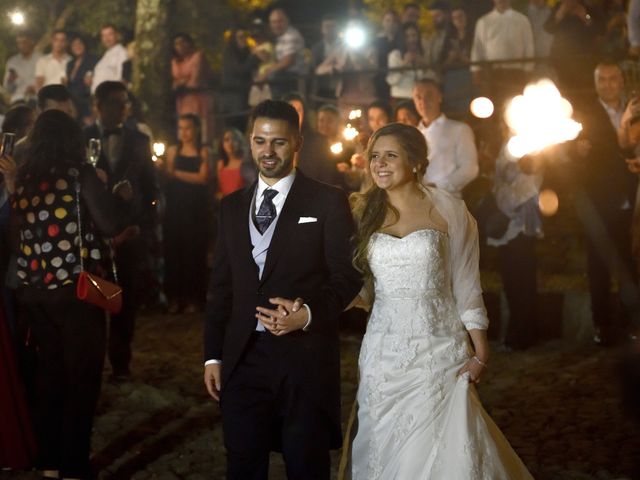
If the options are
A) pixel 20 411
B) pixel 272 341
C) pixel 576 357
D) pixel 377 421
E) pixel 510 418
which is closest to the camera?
pixel 272 341

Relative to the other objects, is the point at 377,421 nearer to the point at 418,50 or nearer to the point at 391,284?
the point at 391,284

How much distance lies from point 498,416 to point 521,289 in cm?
280

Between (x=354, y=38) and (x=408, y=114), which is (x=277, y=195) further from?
(x=354, y=38)

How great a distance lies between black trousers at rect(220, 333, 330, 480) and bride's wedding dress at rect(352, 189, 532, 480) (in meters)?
0.52

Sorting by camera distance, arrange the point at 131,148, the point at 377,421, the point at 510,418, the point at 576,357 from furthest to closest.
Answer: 1. the point at 576,357
2. the point at 131,148
3. the point at 510,418
4. the point at 377,421

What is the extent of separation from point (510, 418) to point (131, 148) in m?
3.80

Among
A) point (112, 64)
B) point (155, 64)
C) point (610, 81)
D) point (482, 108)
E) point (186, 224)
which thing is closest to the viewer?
point (610, 81)

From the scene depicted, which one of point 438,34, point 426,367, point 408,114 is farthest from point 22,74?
point 426,367

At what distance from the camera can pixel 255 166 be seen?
12180 millimetres

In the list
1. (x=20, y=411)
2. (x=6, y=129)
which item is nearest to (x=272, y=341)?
(x=20, y=411)

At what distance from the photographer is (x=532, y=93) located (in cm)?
1001

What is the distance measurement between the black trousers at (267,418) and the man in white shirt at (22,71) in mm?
12720

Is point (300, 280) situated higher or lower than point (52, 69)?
lower

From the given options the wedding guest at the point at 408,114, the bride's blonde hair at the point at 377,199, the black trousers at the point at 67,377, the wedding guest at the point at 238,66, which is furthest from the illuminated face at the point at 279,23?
the bride's blonde hair at the point at 377,199
